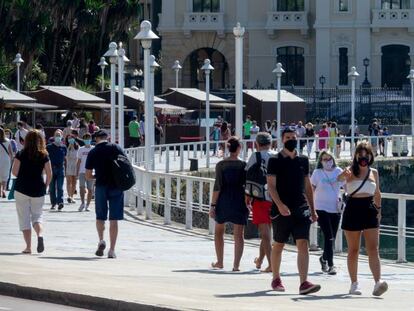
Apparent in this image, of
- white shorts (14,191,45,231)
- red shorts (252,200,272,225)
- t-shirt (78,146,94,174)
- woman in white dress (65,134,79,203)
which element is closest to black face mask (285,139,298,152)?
red shorts (252,200,272,225)

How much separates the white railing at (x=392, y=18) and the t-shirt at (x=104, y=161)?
220 ft

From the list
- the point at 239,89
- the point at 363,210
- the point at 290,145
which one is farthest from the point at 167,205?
the point at 363,210

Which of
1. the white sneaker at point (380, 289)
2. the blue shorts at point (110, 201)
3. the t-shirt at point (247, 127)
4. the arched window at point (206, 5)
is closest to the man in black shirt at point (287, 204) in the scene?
the white sneaker at point (380, 289)

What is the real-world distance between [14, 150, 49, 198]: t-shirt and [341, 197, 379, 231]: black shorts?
547 centimetres

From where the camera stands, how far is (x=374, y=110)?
7806cm

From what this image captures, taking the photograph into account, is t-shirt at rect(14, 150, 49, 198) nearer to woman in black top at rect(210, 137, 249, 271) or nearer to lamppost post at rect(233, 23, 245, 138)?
woman in black top at rect(210, 137, 249, 271)

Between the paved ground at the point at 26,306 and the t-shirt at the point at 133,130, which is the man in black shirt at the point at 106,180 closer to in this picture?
the paved ground at the point at 26,306

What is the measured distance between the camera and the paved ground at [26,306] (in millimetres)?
15655

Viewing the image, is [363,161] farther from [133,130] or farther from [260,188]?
[133,130]

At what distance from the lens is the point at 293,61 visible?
3499 inches

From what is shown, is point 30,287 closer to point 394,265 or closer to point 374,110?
point 394,265

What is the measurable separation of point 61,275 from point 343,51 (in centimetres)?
7029

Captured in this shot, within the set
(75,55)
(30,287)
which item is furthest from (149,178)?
(75,55)

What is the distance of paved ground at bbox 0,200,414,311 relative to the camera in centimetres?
1557
